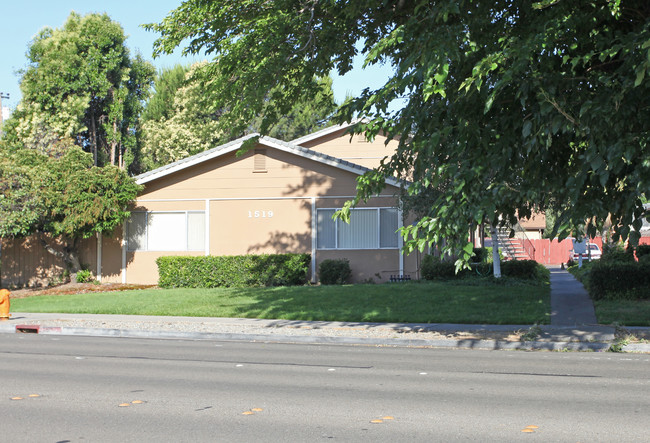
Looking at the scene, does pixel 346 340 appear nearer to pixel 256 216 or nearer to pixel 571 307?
pixel 571 307

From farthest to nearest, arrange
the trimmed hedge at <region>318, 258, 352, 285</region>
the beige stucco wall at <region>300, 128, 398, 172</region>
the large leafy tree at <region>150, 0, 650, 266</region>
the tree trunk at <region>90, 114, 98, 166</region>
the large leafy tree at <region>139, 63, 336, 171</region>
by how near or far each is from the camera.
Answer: the large leafy tree at <region>139, 63, 336, 171</region> < the tree trunk at <region>90, 114, 98, 166</region> < the beige stucco wall at <region>300, 128, 398, 172</region> < the trimmed hedge at <region>318, 258, 352, 285</region> < the large leafy tree at <region>150, 0, 650, 266</region>

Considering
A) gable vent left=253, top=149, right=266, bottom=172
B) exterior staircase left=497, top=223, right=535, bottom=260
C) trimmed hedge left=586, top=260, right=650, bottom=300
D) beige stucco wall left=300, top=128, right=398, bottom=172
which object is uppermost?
beige stucco wall left=300, top=128, right=398, bottom=172

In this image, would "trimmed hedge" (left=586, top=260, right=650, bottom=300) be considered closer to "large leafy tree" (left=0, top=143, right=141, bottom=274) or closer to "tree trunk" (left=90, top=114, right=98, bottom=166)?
"large leafy tree" (left=0, top=143, right=141, bottom=274)

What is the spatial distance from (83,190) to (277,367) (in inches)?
650

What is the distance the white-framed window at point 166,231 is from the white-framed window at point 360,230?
15.3ft

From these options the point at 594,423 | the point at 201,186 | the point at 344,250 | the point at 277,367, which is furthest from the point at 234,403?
the point at 201,186

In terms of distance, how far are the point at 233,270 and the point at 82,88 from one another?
23.8 m

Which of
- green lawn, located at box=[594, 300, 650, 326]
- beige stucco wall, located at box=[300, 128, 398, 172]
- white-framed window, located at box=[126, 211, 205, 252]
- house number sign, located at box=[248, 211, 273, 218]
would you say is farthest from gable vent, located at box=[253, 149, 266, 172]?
green lawn, located at box=[594, 300, 650, 326]

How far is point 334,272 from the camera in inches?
944

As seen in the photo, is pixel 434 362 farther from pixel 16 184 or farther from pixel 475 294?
pixel 16 184

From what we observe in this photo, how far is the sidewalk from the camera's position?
43.4 ft

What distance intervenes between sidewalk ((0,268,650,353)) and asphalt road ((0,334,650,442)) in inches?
24.3

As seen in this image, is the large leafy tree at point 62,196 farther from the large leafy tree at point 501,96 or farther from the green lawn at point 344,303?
the large leafy tree at point 501,96

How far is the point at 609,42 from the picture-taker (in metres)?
9.91
